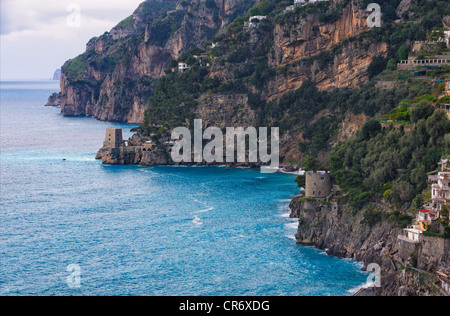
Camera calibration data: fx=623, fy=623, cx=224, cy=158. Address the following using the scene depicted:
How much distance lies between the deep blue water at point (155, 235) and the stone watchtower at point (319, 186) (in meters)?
4.19

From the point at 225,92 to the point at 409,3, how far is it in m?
32.5

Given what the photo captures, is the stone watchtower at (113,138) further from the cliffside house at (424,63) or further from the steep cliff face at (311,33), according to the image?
the cliffside house at (424,63)

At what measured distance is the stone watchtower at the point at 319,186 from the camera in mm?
54125

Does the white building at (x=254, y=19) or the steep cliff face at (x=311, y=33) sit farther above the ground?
the white building at (x=254, y=19)

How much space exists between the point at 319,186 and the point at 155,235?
→ 598 inches

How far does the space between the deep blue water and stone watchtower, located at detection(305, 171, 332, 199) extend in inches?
165

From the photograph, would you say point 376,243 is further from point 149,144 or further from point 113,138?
point 113,138

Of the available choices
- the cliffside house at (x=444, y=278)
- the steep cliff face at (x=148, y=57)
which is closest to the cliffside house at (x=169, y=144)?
the steep cliff face at (x=148, y=57)

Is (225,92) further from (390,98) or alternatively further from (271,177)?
(390,98)

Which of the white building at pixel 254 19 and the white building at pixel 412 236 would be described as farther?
the white building at pixel 254 19

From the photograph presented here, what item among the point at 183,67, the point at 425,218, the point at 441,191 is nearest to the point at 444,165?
the point at 441,191

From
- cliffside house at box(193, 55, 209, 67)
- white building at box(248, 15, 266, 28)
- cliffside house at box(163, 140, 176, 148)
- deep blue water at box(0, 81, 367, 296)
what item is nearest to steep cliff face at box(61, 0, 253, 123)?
white building at box(248, 15, 266, 28)

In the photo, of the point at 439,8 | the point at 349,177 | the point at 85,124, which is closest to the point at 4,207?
the point at 349,177

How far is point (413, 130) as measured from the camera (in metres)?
53.6
